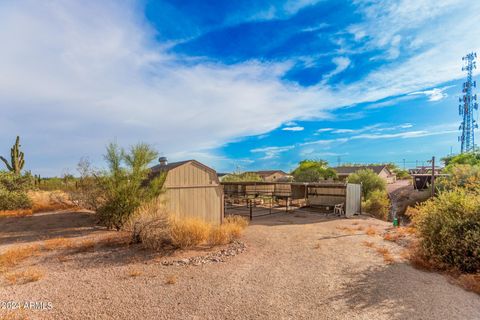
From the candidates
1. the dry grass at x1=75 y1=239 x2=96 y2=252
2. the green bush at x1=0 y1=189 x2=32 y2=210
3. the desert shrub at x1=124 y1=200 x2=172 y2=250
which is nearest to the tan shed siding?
the desert shrub at x1=124 y1=200 x2=172 y2=250

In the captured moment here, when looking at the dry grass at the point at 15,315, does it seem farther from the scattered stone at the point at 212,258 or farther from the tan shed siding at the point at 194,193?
the tan shed siding at the point at 194,193

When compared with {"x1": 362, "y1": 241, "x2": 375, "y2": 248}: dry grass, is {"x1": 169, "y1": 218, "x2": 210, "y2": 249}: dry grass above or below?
above

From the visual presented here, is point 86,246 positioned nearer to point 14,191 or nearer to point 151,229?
point 151,229

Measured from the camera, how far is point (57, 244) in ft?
24.9

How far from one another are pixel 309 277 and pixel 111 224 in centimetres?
771

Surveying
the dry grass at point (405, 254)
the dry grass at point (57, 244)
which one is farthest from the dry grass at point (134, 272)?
the dry grass at point (405, 254)

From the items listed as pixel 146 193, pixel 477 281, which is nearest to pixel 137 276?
pixel 146 193

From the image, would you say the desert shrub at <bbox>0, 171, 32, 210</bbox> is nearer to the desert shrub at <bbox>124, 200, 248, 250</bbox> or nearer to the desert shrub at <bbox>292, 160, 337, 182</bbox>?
the desert shrub at <bbox>124, 200, 248, 250</bbox>

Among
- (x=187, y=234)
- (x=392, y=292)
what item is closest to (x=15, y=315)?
(x=187, y=234)

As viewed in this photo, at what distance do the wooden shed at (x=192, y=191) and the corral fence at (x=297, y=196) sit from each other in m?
2.70

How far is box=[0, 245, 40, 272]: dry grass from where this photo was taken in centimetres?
596

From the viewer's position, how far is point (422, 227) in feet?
21.3

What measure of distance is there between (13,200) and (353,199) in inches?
805

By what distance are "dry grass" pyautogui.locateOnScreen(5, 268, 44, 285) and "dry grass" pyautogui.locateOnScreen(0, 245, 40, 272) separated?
57 centimetres
